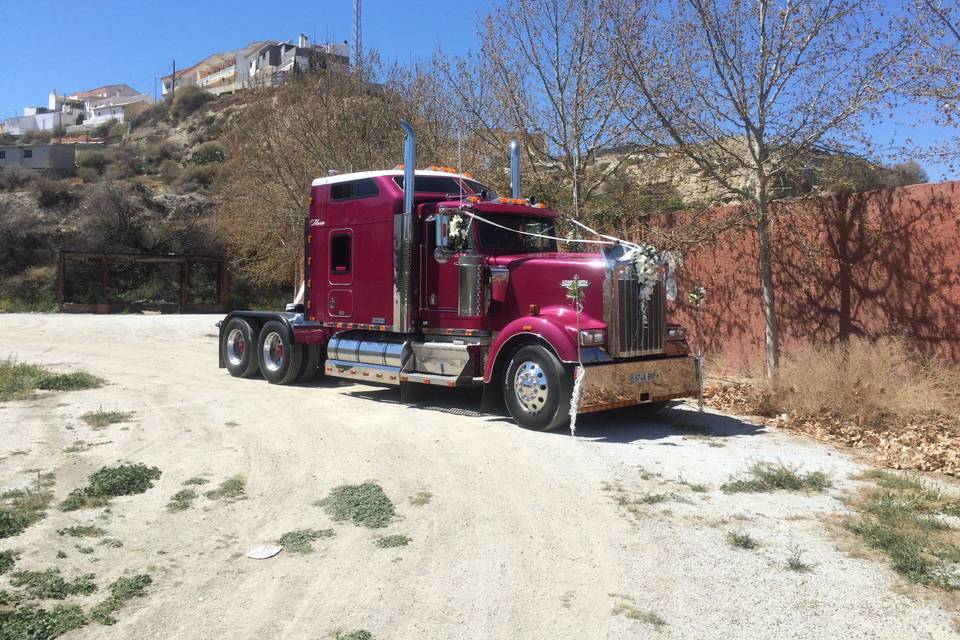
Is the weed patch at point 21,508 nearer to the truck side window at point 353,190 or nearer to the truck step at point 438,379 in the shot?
the truck step at point 438,379

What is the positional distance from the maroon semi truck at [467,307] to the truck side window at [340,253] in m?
0.02

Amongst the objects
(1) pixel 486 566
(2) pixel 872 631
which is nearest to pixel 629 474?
(1) pixel 486 566

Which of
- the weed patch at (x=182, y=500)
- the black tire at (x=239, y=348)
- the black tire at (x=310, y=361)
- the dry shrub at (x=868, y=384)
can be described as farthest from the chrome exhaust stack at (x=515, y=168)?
the weed patch at (x=182, y=500)

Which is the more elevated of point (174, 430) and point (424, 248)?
point (424, 248)

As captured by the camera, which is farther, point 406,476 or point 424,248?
point 424,248

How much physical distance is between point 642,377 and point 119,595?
6226 mm

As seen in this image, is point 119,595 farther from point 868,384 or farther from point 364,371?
point 868,384

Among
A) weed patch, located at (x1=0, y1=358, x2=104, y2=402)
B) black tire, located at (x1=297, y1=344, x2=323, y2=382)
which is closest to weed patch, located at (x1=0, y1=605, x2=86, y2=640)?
weed patch, located at (x1=0, y1=358, x2=104, y2=402)

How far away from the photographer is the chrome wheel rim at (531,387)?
8.91m

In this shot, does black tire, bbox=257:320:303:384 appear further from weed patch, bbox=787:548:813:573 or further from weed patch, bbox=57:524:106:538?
weed patch, bbox=787:548:813:573

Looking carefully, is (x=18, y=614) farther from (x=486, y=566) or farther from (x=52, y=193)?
(x=52, y=193)

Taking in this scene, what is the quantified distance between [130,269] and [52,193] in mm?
10607

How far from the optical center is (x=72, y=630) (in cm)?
394

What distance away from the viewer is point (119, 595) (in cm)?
435
